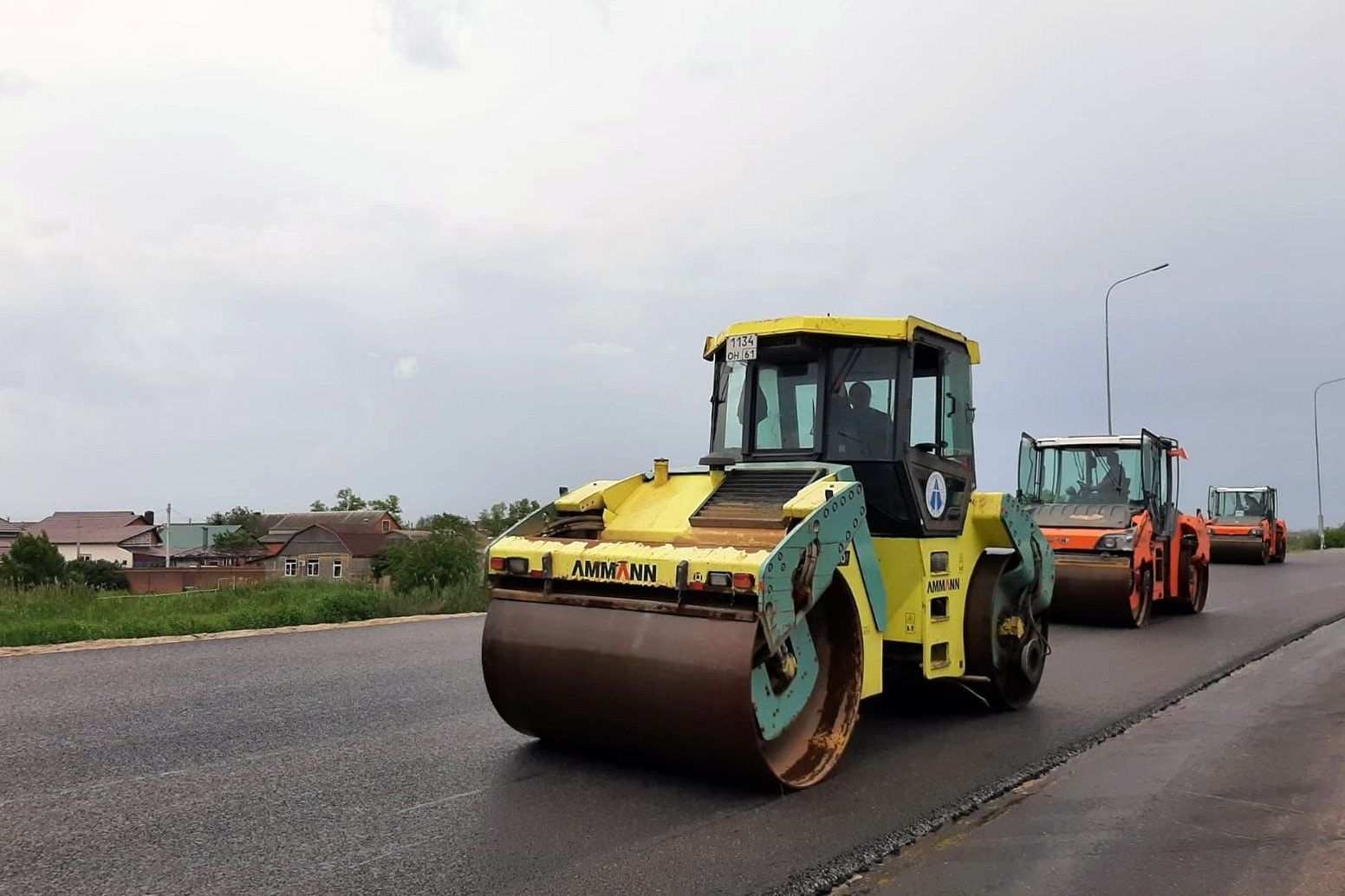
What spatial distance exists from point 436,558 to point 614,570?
710 inches

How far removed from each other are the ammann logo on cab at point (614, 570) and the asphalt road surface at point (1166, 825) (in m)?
1.61

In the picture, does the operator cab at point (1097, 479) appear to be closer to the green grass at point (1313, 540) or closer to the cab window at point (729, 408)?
the cab window at point (729, 408)

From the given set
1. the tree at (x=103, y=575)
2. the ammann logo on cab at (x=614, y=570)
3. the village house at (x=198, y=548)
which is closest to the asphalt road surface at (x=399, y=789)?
the ammann logo on cab at (x=614, y=570)

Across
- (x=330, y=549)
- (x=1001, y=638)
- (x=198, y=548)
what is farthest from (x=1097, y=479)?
(x=198, y=548)

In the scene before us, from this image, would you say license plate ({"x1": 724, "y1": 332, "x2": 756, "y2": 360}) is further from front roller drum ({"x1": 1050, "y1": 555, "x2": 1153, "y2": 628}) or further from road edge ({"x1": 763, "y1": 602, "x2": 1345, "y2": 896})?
front roller drum ({"x1": 1050, "y1": 555, "x2": 1153, "y2": 628})

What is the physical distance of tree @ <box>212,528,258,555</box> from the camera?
235 feet

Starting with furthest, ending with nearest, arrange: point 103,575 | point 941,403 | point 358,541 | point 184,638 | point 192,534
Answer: point 192,534 < point 358,541 < point 103,575 < point 184,638 < point 941,403

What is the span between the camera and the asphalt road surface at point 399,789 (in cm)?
398

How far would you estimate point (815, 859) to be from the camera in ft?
13.8

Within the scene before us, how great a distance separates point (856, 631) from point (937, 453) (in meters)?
1.57

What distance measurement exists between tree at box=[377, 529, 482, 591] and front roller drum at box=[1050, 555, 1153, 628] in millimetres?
10877

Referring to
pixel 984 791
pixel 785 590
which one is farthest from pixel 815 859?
pixel 984 791

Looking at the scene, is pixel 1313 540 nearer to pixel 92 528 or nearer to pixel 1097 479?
pixel 1097 479

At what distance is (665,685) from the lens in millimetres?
4820
